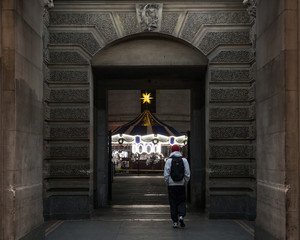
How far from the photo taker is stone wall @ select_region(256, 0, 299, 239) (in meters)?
6.46

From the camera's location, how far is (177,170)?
1098cm

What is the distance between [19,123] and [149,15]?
6.10 metres

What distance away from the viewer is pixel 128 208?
14.3 meters

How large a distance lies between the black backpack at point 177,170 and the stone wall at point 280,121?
3509 millimetres

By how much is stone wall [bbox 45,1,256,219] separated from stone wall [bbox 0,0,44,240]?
13.0 ft

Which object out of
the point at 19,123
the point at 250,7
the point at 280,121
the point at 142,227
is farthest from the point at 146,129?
the point at 280,121

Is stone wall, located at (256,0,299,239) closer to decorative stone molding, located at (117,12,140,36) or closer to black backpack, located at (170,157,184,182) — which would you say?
black backpack, located at (170,157,184,182)

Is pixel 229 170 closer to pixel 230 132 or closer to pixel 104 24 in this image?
pixel 230 132

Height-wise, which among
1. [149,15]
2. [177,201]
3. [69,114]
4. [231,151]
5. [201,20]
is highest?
[149,15]

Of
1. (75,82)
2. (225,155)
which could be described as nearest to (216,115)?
(225,155)

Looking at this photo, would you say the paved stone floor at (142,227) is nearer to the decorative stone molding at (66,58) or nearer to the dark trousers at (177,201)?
the dark trousers at (177,201)

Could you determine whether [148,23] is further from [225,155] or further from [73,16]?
[225,155]

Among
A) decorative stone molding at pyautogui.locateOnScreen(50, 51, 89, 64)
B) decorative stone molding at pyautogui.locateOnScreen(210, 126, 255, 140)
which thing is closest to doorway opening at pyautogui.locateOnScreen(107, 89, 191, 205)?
decorative stone molding at pyautogui.locateOnScreen(210, 126, 255, 140)

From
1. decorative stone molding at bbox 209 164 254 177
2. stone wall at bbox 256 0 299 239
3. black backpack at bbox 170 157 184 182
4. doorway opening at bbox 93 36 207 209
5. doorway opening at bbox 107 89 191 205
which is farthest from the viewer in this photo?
doorway opening at bbox 107 89 191 205
